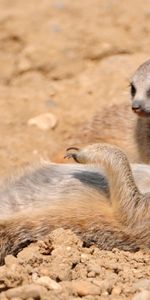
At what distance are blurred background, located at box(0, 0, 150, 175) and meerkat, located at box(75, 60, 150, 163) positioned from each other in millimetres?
143

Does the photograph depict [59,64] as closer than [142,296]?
No

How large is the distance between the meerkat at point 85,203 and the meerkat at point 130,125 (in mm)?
697

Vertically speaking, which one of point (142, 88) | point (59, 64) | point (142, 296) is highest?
point (59, 64)

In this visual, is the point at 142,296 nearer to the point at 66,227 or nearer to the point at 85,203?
the point at 66,227

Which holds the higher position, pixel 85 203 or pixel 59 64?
pixel 59 64

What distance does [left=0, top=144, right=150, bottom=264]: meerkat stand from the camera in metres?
2.89

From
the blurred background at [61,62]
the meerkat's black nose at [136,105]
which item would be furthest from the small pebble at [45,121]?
the meerkat's black nose at [136,105]

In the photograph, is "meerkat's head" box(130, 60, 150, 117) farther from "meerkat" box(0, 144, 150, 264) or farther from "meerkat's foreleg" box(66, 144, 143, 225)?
"meerkat's foreleg" box(66, 144, 143, 225)

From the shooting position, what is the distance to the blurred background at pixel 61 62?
461cm

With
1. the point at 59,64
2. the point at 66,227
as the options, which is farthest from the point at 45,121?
the point at 66,227

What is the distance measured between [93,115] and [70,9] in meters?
1.18

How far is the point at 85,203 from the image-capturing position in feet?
10.0

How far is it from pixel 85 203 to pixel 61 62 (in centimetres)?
215

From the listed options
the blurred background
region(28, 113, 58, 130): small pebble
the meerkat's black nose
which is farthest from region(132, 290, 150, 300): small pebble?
region(28, 113, 58, 130): small pebble
